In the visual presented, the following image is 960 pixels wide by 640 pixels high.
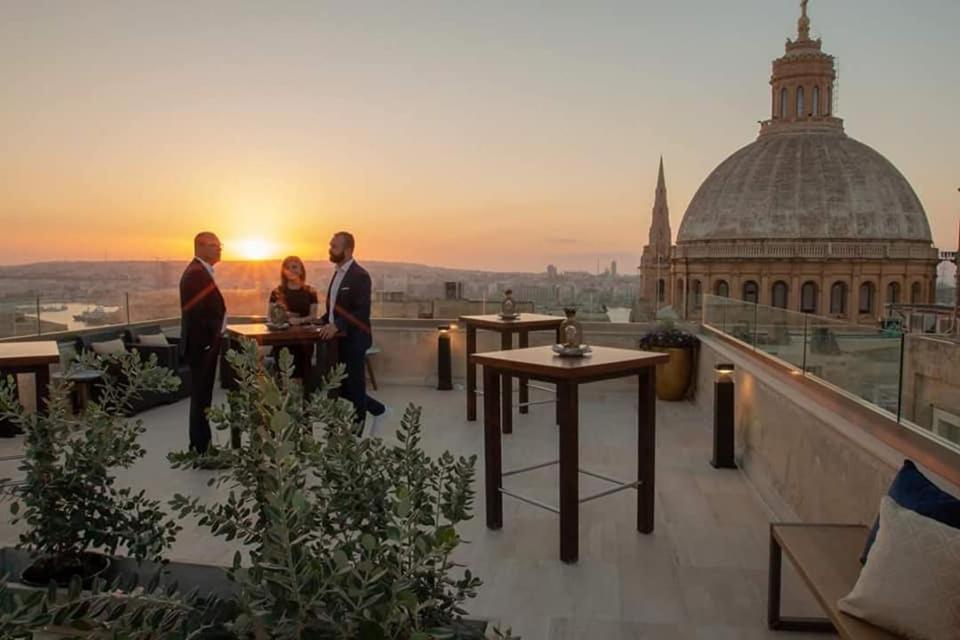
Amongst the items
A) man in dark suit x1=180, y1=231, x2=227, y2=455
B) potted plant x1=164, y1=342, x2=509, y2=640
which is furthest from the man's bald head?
potted plant x1=164, y1=342, x2=509, y2=640

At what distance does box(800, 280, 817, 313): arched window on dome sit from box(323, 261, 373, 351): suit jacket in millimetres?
54980

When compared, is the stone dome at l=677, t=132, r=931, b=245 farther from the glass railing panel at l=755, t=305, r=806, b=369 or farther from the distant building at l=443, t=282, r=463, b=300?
the glass railing panel at l=755, t=305, r=806, b=369

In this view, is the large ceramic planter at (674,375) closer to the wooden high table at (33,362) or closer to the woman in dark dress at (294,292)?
the woman in dark dress at (294,292)

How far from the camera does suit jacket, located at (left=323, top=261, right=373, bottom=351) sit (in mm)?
5926

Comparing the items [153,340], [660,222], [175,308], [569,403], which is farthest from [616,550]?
[660,222]

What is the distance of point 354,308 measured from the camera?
593cm

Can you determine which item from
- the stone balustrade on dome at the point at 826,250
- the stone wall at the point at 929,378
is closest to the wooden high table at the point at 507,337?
the stone wall at the point at 929,378

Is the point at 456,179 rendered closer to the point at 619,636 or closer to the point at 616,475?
the point at 616,475

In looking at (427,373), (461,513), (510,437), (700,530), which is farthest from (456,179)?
(461,513)

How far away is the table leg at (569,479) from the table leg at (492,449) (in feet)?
1.64

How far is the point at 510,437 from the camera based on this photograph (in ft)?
20.9

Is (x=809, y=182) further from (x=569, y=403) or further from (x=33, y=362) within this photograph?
(x=33, y=362)

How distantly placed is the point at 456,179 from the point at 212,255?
8994mm

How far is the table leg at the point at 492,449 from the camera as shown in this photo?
161 inches
